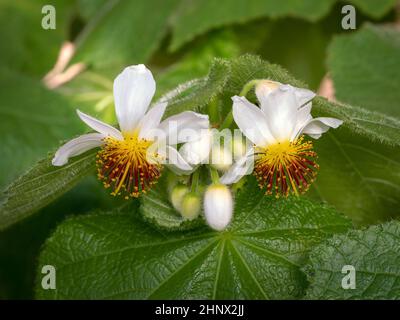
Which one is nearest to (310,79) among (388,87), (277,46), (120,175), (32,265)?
(277,46)

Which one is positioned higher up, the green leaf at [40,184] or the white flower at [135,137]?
the white flower at [135,137]

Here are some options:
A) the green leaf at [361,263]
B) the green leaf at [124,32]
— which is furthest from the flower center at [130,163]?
the green leaf at [124,32]

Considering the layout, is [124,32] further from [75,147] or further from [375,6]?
[75,147]

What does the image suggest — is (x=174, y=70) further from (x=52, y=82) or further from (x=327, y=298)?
(x=327, y=298)

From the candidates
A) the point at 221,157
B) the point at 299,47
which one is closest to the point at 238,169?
the point at 221,157

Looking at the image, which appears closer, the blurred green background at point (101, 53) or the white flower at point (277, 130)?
the white flower at point (277, 130)

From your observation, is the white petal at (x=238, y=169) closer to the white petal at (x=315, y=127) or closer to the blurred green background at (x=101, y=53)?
the white petal at (x=315, y=127)

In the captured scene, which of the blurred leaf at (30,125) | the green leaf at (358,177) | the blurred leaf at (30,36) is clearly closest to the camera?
the green leaf at (358,177)

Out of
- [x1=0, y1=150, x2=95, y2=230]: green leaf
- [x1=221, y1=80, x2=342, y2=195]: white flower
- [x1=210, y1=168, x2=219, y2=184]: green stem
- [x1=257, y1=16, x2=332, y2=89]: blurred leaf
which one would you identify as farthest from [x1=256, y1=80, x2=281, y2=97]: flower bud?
[x1=257, y1=16, x2=332, y2=89]: blurred leaf
